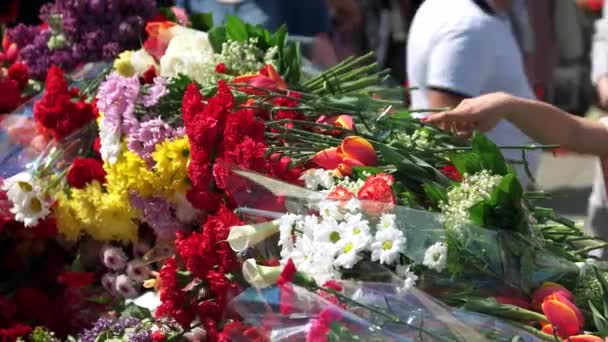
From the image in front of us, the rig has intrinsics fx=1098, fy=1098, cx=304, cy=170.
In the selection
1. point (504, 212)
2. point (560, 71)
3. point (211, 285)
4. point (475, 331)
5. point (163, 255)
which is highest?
point (504, 212)

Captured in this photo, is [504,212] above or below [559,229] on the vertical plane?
above

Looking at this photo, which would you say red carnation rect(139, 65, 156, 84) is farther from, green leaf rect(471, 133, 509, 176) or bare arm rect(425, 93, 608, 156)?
green leaf rect(471, 133, 509, 176)

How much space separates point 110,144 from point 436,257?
0.93m

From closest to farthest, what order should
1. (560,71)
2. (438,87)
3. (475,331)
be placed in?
(475,331) → (438,87) → (560,71)

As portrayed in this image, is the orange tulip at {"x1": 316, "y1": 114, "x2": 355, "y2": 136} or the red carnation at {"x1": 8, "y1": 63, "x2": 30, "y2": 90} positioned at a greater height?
the orange tulip at {"x1": 316, "y1": 114, "x2": 355, "y2": 136}

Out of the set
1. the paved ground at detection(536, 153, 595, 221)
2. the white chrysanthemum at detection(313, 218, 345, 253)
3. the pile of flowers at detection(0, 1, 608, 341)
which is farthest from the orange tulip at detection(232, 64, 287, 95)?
the paved ground at detection(536, 153, 595, 221)

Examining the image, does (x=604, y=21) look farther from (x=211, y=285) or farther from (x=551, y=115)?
(x=211, y=285)

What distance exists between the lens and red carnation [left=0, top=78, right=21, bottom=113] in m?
2.84

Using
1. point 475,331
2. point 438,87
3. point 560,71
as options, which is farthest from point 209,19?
point 560,71

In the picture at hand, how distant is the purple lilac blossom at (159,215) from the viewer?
7.68 ft

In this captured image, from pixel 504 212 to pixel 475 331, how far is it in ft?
0.69

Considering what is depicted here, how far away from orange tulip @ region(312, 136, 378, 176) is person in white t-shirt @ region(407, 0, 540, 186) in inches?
33.2

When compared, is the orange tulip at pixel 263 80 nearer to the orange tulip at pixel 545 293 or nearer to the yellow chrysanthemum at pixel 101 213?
the yellow chrysanthemum at pixel 101 213

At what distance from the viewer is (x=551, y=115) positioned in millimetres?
2242
